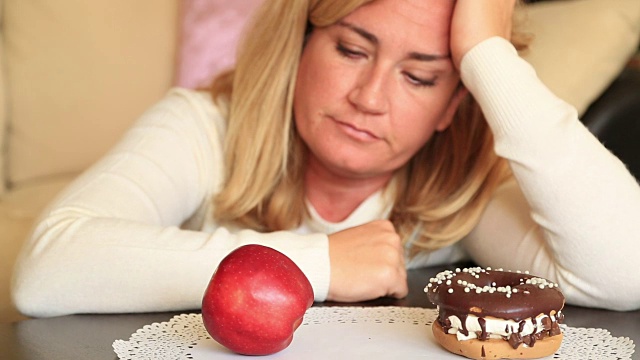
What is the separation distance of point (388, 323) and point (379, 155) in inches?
17.2

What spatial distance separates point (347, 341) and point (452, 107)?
668 millimetres

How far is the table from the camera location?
3.32ft

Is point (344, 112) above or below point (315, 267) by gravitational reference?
above

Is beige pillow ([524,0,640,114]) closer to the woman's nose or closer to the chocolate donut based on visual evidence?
the woman's nose

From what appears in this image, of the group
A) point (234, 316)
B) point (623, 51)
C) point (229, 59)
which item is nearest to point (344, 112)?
point (234, 316)

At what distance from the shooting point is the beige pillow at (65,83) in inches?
103

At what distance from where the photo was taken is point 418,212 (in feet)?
5.28

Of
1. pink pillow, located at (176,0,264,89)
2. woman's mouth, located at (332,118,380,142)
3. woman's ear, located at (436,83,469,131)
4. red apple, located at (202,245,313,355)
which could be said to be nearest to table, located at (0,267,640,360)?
red apple, located at (202,245,313,355)

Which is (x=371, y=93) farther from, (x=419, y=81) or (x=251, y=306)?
(x=251, y=306)

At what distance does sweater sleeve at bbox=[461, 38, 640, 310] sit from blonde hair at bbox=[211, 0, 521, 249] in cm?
20

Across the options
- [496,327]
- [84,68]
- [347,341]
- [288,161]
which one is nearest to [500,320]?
[496,327]

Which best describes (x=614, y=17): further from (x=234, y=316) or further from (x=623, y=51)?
(x=234, y=316)

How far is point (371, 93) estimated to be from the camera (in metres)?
1.42

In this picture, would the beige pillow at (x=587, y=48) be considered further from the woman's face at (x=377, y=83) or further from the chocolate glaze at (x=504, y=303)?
the chocolate glaze at (x=504, y=303)
